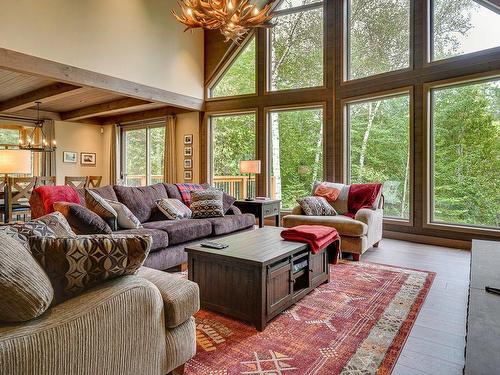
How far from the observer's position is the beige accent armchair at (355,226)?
386 centimetres

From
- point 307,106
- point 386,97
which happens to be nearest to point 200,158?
point 307,106

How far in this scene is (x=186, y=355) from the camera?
5.26 feet

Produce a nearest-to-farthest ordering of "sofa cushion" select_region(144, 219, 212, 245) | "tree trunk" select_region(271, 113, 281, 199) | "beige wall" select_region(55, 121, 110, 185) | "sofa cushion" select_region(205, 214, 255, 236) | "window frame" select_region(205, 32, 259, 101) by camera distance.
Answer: "sofa cushion" select_region(144, 219, 212, 245) → "sofa cushion" select_region(205, 214, 255, 236) → "tree trunk" select_region(271, 113, 281, 199) → "window frame" select_region(205, 32, 259, 101) → "beige wall" select_region(55, 121, 110, 185)

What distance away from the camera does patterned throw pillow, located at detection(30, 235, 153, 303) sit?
1263 mm

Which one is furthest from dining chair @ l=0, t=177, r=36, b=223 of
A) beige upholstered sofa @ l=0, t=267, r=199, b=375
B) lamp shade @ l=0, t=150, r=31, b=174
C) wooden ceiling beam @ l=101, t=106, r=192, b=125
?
beige upholstered sofa @ l=0, t=267, r=199, b=375

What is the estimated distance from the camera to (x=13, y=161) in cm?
296

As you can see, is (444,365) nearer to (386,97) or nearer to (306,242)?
(306,242)

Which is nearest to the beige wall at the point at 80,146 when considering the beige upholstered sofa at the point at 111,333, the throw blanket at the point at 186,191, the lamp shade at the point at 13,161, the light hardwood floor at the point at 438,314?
the throw blanket at the point at 186,191

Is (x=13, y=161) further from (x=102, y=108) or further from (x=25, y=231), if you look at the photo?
(x=102, y=108)

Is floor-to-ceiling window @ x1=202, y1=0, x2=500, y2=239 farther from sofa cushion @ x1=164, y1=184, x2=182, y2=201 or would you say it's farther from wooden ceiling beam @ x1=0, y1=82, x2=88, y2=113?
wooden ceiling beam @ x1=0, y1=82, x2=88, y2=113

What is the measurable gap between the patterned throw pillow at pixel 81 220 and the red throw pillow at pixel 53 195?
0.28 m

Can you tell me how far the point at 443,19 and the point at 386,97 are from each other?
129 cm

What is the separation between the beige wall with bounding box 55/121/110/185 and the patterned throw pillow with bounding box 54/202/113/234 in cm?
628

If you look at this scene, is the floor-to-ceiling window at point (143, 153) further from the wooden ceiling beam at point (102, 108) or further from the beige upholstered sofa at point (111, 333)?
the beige upholstered sofa at point (111, 333)
